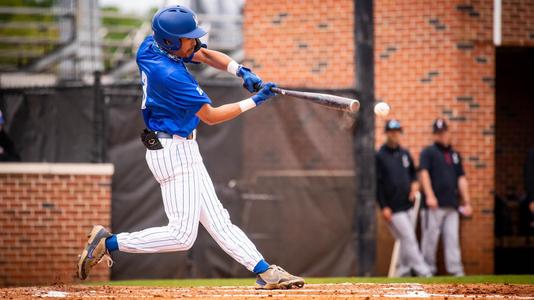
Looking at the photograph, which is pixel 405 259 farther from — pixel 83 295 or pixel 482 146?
pixel 83 295

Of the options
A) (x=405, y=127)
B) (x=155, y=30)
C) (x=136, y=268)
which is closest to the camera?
(x=155, y=30)

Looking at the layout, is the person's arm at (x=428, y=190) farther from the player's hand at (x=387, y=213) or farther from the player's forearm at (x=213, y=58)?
the player's forearm at (x=213, y=58)

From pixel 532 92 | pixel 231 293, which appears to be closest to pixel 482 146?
pixel 532 92

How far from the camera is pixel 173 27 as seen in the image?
26.3ft

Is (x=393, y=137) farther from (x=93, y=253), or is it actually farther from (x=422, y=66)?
(x=93, y=253)

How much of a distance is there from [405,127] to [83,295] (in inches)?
288

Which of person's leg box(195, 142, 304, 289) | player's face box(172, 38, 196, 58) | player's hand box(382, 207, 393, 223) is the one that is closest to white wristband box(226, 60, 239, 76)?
player's face box(172, 38, 196, 58)

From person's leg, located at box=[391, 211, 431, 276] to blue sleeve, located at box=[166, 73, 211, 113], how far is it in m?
5.74

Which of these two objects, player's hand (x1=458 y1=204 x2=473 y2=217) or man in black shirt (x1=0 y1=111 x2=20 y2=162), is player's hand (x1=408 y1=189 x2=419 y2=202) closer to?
player's hand (x1=458 y1=204 x2=473 y2=217)

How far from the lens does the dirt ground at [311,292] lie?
7.84 metres

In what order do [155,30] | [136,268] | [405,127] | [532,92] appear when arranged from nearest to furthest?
[155,30]
[136,268]
[405,127]
[532,92]

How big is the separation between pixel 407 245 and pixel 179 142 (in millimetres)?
5692

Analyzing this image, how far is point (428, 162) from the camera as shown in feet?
44.9

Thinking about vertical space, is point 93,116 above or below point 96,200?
above
